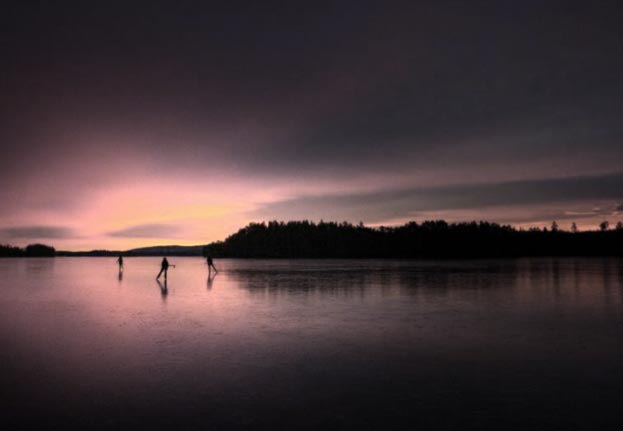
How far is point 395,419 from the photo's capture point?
6246 millimetres

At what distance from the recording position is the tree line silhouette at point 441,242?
164500 millimetres

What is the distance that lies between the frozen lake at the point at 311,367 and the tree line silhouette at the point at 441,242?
143m

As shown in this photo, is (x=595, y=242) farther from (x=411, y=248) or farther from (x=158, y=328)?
(x=158, y=328)

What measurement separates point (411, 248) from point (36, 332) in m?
165

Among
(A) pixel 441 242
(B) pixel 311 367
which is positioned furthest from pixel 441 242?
(B) pixel 311 367

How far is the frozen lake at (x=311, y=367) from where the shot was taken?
21.1 ft

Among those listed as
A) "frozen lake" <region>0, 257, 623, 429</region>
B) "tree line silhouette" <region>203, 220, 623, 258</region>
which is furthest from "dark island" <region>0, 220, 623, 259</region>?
"frozen lake" <region>0, 257, 623, 429</region>

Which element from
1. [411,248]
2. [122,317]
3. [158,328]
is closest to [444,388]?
[158,328]

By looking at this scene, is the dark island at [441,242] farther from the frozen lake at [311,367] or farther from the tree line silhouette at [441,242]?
the frozen lake at [311,367]

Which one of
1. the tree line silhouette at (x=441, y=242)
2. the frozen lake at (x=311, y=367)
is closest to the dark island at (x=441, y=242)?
the tree line silhouette at (x=441, y=242)

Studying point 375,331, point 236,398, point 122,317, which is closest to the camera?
point 236,398

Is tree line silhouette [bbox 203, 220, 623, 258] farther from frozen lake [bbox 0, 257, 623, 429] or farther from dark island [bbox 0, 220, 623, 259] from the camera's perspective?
frozen lake [bbox 0, 257, 623, 429]

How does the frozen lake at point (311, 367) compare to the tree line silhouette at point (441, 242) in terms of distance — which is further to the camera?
the tree line silhouette at point (441, 242)

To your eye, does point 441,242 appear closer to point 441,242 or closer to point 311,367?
point 441,242
